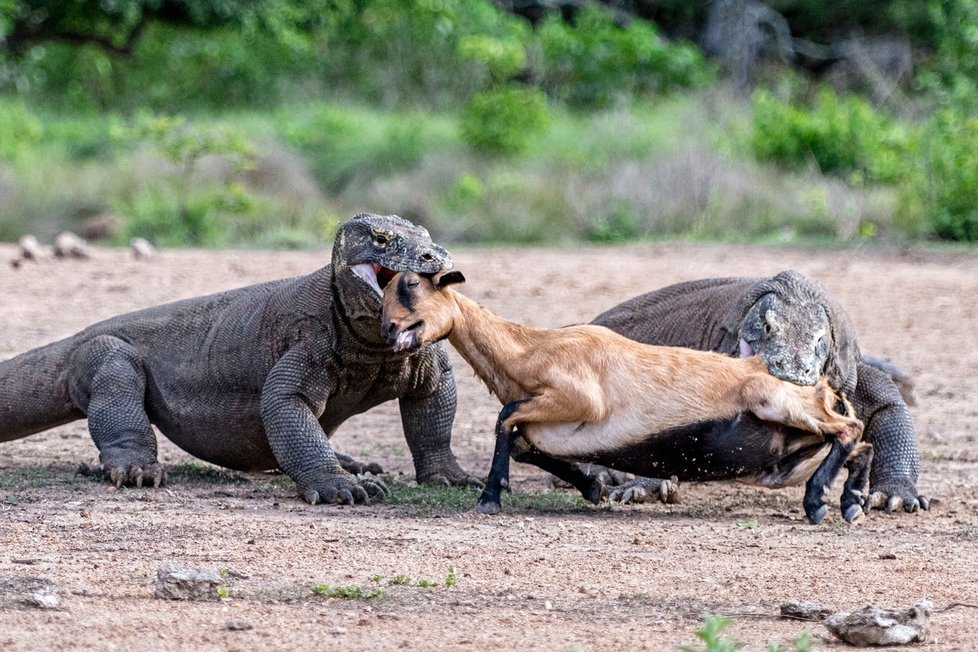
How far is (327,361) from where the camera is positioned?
7203 millimetres

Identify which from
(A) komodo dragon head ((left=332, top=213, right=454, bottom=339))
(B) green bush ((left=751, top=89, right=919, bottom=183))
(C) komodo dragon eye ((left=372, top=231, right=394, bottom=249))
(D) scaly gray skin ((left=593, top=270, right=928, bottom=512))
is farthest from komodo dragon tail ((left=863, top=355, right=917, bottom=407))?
(B) green bush ((left=751, top=89, right=919, bottom=183))

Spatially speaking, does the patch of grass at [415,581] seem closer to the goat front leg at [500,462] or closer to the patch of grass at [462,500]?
the goat front leg at [500,462]

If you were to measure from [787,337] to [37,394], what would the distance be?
365cm

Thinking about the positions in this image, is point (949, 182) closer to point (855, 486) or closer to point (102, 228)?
point (102, 228)

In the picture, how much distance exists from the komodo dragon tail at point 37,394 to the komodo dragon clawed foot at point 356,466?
4.23 feet

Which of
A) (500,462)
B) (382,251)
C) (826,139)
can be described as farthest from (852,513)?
(826,139)

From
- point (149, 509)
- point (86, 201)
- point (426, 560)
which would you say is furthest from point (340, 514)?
point (86, 201)

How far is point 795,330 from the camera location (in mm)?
6680

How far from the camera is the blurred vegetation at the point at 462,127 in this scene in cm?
1861

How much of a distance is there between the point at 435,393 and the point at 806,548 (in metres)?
2.16

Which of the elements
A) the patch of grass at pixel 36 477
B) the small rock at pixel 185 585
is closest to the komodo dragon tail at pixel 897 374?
the patch of grass at pixel 36 477

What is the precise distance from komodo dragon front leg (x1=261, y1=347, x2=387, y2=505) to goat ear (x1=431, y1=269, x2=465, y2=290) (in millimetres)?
1063

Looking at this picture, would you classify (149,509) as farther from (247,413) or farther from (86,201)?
(86,201)

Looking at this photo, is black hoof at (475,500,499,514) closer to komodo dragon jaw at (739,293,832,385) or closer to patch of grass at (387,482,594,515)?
patch of grass at (387,482,594,515)
